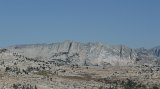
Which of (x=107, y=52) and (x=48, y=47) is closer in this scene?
(x=107, y=52)

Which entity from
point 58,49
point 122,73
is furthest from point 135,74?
point 58,49

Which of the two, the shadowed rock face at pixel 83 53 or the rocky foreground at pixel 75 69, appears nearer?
the rocky foreground at pixel 75 69

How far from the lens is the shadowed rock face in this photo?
16712cm

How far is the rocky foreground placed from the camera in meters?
82.5

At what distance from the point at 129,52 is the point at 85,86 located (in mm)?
105940

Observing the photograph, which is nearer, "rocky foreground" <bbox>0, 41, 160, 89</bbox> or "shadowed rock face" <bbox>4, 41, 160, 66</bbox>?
"rocky foreground" <bbox>0, 41, 160, 89</bbox>

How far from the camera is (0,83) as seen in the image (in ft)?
247

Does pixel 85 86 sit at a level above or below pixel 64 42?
below

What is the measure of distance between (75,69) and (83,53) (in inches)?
1845

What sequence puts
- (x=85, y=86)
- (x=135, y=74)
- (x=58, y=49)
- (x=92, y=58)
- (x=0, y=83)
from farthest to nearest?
1. (x=58, y=49)
2. (x=92, y=58)
3. (x=135, y=74)
4. (x=85, y=86)
5. (x=0, y=83)

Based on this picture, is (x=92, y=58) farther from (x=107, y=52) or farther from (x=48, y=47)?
(x=48, y=47)

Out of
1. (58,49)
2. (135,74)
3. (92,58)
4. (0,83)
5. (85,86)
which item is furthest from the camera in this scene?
(58,49)

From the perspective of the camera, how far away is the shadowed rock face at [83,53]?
167m

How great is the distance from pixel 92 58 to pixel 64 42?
1998 cm
